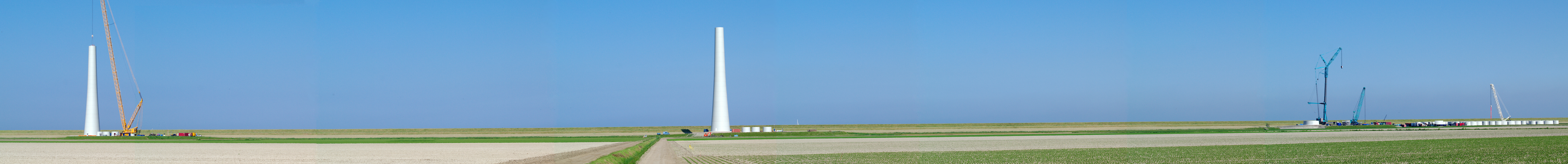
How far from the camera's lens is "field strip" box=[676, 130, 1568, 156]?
55188 mm

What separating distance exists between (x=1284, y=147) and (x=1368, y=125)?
10134 centimetres

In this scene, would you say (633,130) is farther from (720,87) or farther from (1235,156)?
(1235,156)

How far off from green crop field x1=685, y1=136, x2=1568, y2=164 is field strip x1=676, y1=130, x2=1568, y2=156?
3.53m

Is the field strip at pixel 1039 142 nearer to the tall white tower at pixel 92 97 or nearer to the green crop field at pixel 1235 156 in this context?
the green crop field at pixel 1235 156

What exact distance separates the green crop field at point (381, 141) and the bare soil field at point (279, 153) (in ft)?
10.2

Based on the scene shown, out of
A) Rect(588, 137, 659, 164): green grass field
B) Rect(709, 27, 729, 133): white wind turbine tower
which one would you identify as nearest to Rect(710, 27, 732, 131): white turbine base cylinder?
Rect(709, 27, 729, 133): white wind turbine tower

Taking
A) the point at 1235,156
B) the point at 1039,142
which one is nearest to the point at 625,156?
the point at 1235,156

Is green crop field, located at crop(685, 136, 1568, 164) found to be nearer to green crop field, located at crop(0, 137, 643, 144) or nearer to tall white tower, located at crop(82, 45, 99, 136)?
green crop field, located at crop(0, 137, 643, 144)

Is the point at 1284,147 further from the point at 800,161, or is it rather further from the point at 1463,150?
the point at 800,161

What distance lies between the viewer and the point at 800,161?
4222cm

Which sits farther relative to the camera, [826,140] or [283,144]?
[826,140]

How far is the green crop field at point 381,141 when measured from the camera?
249ft

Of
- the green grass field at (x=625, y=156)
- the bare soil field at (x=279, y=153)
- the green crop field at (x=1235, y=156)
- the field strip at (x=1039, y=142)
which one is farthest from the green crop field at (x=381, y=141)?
the green crop field at (x=1235, y=156)

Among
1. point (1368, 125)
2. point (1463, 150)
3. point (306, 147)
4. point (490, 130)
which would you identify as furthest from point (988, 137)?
point (490, 130)
